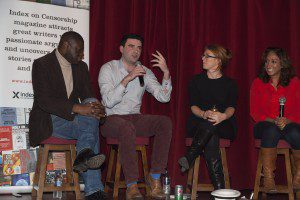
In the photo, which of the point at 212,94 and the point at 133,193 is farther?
the point at 212,94

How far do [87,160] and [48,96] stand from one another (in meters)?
0.62

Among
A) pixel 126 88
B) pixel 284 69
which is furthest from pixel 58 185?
pixel 284 69

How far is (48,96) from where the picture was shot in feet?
11.3

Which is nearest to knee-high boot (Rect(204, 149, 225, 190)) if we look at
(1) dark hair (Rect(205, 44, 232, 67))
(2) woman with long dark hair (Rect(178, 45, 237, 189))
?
(2) woman with long dark hair (Rect(178, 45, 237, 189))

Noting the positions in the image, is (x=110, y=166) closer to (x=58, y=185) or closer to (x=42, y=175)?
(x=58, y=185)

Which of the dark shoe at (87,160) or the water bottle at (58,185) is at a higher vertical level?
the dark shoe at (87,160)

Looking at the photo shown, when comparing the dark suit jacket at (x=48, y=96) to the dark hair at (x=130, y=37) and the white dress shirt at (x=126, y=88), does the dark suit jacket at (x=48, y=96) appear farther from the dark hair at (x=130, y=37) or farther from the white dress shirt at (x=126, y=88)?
the dark hair at (x=130, y=37)

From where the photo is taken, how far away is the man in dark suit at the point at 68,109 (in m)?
3.36

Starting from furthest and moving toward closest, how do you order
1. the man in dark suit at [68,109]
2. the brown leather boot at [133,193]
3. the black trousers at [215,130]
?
the black trousers at [215,130], the brown leather boot at [133,193], the man in dark suit at [68,109]

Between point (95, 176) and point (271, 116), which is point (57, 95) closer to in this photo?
point (95, 176)

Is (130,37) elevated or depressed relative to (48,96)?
elevated

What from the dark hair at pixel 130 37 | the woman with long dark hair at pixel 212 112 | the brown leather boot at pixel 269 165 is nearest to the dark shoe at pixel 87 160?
the woman with long dark hair at pixel 212 112

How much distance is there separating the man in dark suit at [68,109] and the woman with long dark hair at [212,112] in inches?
28.7

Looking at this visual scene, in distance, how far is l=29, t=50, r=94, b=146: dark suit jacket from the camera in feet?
11.2
